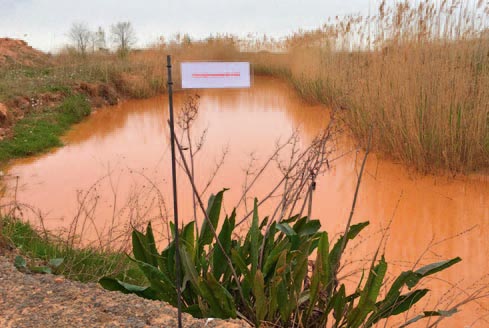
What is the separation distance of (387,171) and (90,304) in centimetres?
348

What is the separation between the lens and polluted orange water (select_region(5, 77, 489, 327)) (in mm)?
2715

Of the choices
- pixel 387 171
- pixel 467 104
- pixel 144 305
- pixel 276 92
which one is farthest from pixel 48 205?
pixel 276 92

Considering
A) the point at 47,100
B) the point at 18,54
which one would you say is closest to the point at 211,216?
the point at 47,100

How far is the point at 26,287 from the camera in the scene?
176 centimetres

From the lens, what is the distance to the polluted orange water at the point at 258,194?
8.91 ft

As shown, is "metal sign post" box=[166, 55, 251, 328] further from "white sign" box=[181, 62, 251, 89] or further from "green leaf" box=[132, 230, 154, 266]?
"green leaf" box=[132, 230, 154, 266]

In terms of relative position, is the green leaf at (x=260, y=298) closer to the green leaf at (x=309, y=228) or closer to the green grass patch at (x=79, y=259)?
the green leaf at (x=309, y=228)

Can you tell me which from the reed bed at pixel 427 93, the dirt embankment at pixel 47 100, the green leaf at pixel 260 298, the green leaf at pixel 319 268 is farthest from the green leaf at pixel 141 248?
the dirt embankment at pixel 47 100

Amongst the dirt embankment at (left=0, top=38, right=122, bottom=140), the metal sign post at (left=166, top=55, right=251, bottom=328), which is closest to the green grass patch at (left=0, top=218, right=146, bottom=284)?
the metal sign post at (left=166, top=55, right=251, bottom=328)

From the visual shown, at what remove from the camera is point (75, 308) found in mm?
1595

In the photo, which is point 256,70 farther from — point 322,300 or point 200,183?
point 322,300

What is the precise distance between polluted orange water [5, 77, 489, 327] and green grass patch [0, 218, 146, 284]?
0.33ft

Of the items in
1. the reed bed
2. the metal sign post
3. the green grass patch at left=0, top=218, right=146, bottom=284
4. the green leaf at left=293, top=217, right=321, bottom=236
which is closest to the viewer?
the metal sign post

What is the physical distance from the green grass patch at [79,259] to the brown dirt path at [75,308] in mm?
356
